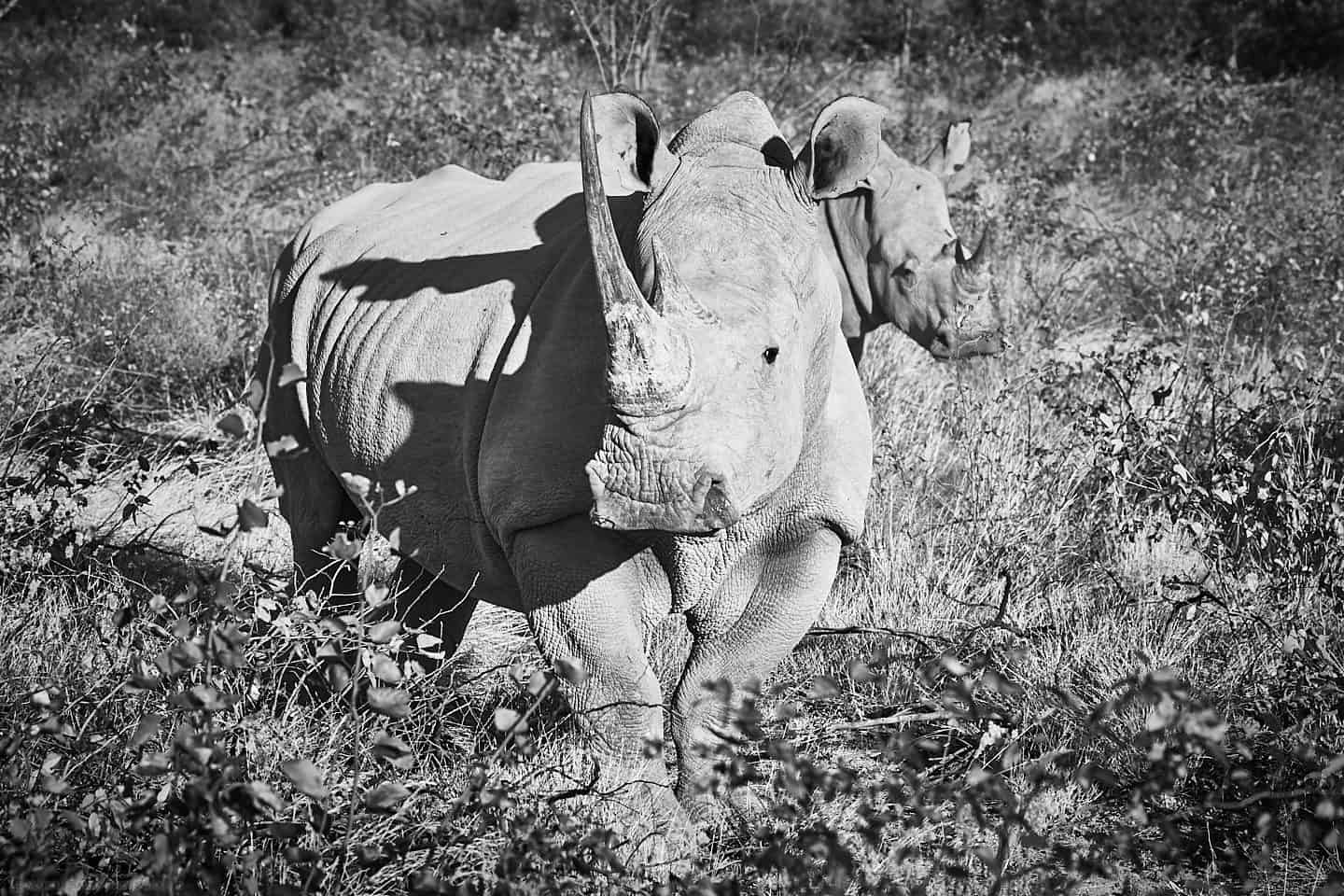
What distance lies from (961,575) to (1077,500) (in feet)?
2.77

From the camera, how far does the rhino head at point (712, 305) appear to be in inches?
103

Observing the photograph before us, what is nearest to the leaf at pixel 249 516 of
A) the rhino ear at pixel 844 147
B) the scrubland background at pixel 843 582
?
the scrubland background at pixel 843 582

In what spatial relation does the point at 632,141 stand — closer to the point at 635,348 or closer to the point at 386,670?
the point at 635,348

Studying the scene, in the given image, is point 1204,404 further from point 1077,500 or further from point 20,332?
point 20,332

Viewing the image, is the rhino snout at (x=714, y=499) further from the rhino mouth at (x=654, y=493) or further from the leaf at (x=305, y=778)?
the leaf at (x=305, y=778)

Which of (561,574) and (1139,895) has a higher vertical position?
(561,574)

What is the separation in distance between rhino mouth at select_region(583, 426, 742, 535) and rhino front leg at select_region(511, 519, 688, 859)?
635mm

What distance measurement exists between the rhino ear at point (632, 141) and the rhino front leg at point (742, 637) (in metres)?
0.96

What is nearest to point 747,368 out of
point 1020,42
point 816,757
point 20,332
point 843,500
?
point 843,500

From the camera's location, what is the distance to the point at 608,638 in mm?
3352

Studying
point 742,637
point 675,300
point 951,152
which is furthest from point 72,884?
point 951,152

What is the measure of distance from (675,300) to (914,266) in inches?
118

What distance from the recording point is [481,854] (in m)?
2.96

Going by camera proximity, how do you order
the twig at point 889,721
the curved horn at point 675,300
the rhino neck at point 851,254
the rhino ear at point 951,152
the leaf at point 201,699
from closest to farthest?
the leaf at point 201,699 < the curved horn at point 675,300 < the twig at point 889,721 < the rhino neck at point 851,254 < the rhino ear at point 951,152
